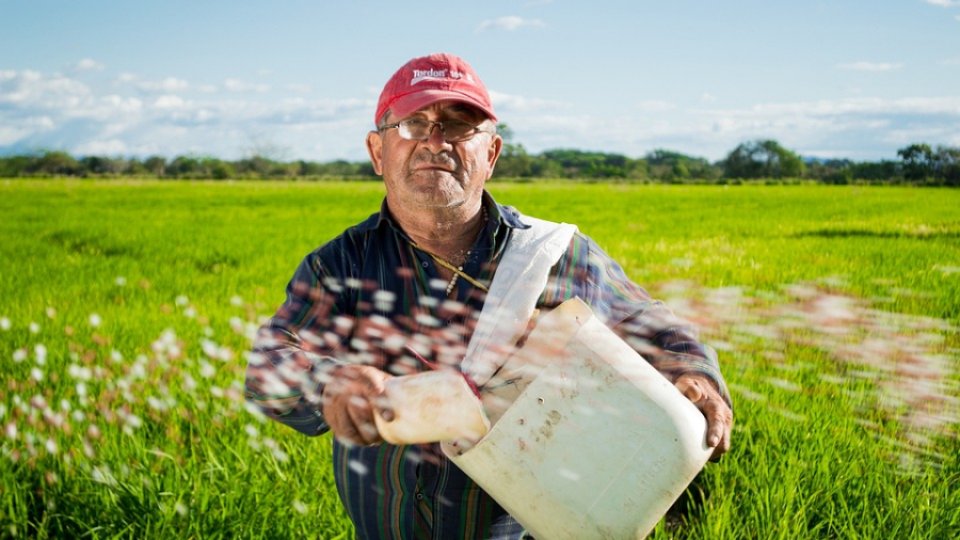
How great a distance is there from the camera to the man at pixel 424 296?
5.23 feet

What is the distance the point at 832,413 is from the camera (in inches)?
114

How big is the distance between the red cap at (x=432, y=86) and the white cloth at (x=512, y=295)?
0.30 m

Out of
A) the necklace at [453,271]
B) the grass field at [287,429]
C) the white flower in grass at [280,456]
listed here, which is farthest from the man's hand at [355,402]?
the white flower in grass at [280,456]

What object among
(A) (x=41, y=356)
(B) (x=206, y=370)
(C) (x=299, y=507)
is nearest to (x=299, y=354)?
(C) (x=299, y=507)

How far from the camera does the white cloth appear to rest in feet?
4.31

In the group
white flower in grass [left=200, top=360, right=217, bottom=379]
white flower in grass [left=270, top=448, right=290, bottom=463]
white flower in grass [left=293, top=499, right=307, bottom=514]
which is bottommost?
white flower in grass [left=293, top=499, right=307, bottom=514]

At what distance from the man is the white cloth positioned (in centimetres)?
11

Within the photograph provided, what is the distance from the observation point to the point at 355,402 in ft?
4.20

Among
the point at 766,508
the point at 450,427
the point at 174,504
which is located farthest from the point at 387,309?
the point at 766,508

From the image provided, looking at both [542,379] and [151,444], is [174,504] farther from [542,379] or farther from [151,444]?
[542,379]

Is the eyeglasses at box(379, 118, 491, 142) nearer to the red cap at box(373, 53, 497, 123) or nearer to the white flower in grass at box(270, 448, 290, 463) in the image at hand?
the red cap at box(373, 53, 497, 123)

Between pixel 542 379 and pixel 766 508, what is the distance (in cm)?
121

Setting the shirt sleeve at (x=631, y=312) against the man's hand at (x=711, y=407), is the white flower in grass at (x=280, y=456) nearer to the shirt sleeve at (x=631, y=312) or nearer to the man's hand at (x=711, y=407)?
the shirt sleeve at (x=631, y=312)

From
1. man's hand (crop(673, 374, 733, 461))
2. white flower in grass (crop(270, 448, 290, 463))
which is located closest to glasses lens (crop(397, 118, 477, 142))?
man's hand (crop(673, 374, 733, 461))
